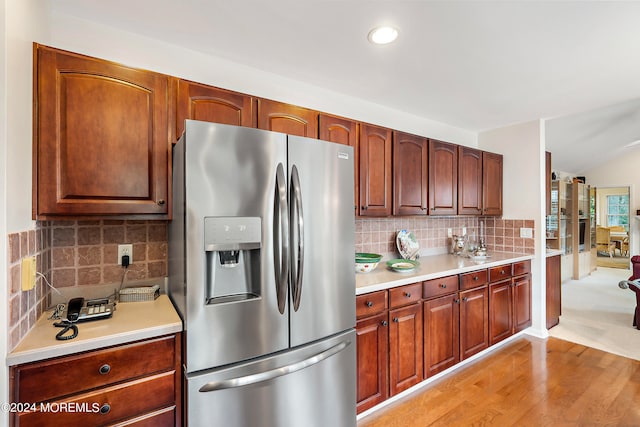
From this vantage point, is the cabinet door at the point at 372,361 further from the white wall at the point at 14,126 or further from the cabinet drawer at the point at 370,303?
the white wall at the point at 14,126

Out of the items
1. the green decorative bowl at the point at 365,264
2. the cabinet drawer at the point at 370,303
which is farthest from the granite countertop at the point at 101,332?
the green decorative bowl at the point at 365,264

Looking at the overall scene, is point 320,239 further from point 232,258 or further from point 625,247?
point 625,247

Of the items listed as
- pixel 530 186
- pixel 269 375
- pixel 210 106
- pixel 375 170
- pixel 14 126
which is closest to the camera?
pixel 14 126

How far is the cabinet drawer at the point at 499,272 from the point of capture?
112 inches

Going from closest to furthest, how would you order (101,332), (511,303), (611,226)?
(101,332), (511,303), (611,226)

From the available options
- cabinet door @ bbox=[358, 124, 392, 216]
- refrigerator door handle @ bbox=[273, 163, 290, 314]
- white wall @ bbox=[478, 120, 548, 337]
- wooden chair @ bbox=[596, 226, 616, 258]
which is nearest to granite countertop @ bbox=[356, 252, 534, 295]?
white wall @ bbox=[478, 120, 548, 337]

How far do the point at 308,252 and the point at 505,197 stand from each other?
321cm

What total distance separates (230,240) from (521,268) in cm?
326

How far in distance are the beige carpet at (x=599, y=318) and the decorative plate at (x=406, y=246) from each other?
1965 mm

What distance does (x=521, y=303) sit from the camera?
3.21 metres

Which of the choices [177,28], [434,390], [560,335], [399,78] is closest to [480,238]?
[560,335]

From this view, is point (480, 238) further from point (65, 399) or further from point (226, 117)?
point (65, 399)

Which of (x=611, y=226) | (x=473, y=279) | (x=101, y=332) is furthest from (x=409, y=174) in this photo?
(x=611, y=226)

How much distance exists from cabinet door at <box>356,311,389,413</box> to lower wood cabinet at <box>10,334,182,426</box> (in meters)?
1.08
